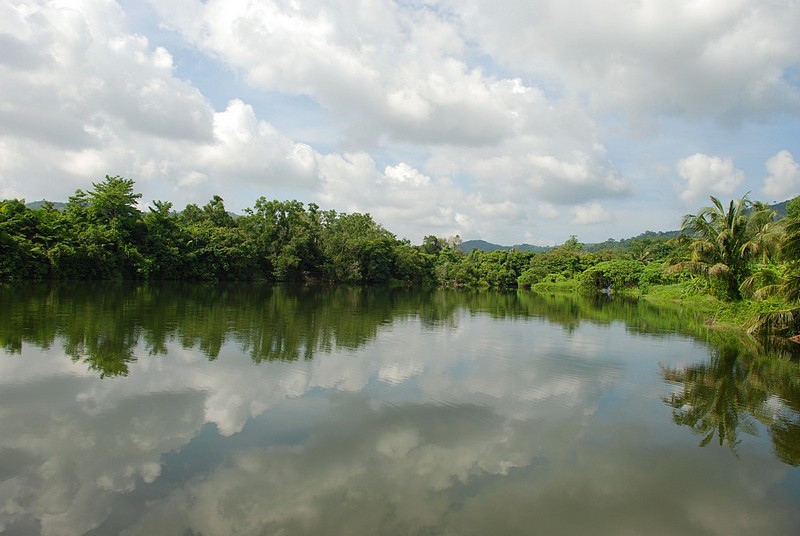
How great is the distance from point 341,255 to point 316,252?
3.56m

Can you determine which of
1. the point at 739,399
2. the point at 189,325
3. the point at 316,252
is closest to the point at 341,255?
the point at 316,252

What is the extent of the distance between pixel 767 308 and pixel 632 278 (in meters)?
45.4

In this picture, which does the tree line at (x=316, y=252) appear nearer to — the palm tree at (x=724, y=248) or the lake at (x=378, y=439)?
the palm tree at (x=724, y=248)

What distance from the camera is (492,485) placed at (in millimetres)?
6152

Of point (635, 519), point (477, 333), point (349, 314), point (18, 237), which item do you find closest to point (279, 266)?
point (18, 237)

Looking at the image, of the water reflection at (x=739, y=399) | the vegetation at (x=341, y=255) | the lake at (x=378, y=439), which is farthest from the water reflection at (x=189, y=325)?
the water reflection at (x=739, y=399)

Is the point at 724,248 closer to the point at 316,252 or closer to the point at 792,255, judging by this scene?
the point at 792,255

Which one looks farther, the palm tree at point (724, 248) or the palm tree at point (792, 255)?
the palm tree at point (724, 248)

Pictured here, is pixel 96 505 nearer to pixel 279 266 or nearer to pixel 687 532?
pixel 687 532

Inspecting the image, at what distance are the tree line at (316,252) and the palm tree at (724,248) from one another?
48 mm

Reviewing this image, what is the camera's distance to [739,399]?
10.6 m

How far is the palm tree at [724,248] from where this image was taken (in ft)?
74.2

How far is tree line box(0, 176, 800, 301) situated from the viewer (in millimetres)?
22891

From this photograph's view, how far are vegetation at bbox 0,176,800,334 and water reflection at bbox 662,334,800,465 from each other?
5035 mm
